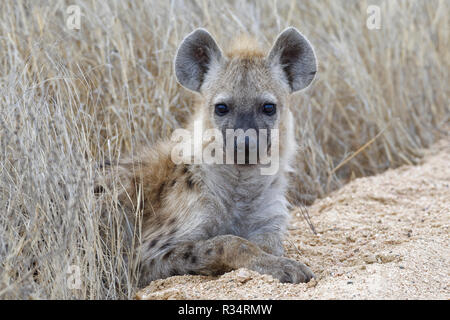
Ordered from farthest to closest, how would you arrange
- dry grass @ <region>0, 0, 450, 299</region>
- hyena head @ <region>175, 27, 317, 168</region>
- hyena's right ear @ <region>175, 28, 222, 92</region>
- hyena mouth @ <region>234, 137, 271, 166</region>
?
hyena's right ear @ <region>175, 28, 222, 92</region>, hyena head @ <region>175, 27, 317, 168</region>, hyena mouth @ <region>234, 137, 271, 166</region>, dry grass @ <region>0, 0, 450, 299</region>

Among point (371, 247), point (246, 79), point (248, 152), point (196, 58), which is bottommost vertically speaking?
point (371, 247)

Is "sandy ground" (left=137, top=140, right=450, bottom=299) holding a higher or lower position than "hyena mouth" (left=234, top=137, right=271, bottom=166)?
lower

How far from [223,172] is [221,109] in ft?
1.24

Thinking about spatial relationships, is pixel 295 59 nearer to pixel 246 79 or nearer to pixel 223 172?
pixel 246 79

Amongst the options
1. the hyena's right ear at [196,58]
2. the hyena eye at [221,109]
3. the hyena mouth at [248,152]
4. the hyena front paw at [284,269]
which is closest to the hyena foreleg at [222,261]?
the hyena front paw at [284,269]

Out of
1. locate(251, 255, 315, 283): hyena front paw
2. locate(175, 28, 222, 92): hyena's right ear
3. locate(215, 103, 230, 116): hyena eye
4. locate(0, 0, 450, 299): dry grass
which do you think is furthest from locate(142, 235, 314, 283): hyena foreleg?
locate(175, 28, 222, 92): hyena's right ear

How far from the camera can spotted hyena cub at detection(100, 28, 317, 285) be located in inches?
139

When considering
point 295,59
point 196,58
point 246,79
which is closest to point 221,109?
point 246,79

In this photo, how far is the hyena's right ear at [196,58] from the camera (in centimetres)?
399

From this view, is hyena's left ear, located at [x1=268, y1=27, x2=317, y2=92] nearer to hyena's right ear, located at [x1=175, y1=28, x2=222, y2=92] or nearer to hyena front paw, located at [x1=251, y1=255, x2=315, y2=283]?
hyena's right ear, located at [x1=175, y1=28, x2=222, y2=92]

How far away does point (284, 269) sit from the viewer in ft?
10.7

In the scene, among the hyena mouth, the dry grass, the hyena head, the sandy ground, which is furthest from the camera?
the hyena head

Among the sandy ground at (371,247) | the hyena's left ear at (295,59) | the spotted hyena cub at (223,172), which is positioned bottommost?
the sandy ground at (371,247)

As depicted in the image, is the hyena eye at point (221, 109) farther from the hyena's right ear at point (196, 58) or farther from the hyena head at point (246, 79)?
the hyena's right ear at point (196, 58)
